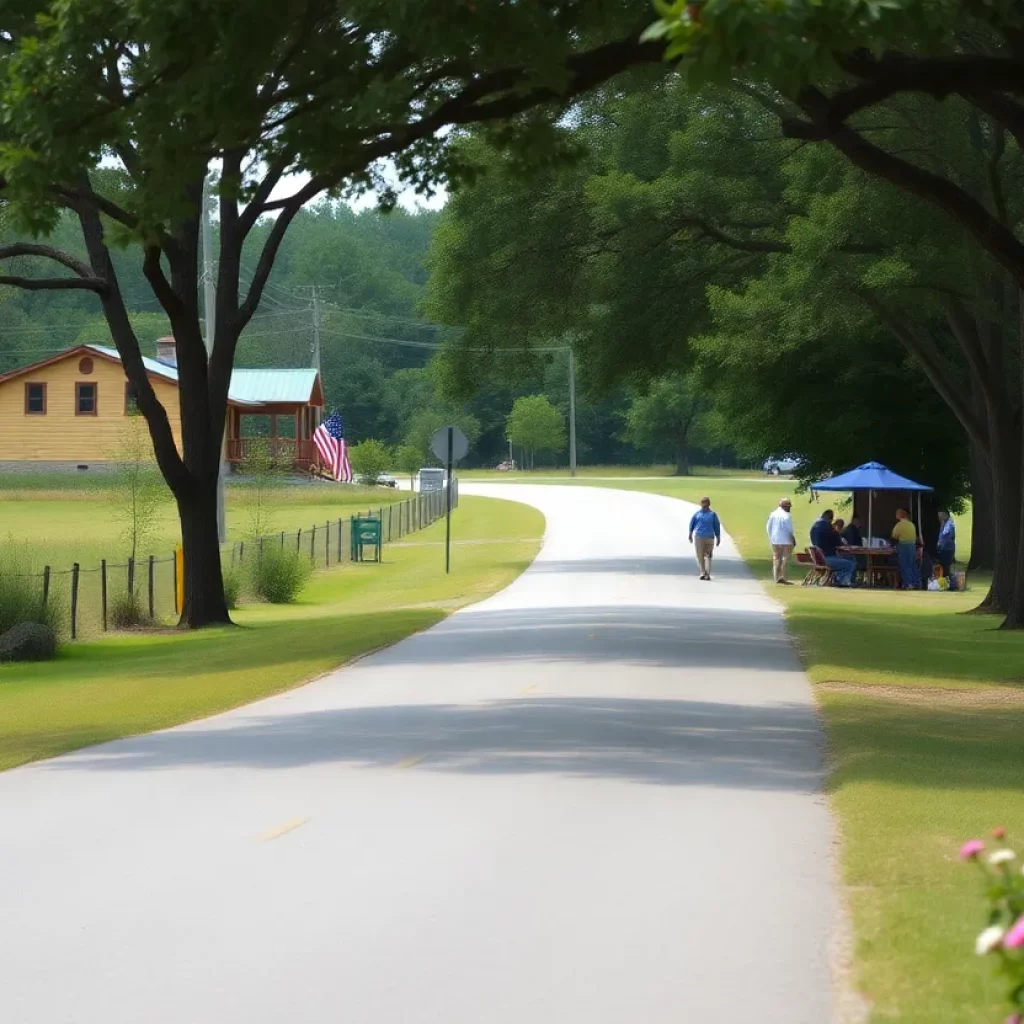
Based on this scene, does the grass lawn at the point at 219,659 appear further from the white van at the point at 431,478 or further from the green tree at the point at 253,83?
the white van at the point at 431,478

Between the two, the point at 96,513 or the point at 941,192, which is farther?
the point at 96,513

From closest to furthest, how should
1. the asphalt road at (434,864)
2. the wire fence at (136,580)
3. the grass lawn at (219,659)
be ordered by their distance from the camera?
the asphalt road at (434,864) → the grass lawn at (219,659) → the wire fence at (136,580)

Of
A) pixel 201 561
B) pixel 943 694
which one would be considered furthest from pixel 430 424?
pixel 943 694

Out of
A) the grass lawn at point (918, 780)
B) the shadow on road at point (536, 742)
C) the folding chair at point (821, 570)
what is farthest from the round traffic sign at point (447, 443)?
the shadow on road at point (536, 742)

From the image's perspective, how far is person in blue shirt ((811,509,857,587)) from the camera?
145 feet

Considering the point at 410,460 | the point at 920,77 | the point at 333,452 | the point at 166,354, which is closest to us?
the point at 920,77

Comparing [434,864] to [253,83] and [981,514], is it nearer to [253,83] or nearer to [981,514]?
[253,83]

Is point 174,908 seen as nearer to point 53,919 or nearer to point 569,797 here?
point 53,919

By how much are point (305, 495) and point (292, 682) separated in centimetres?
6252

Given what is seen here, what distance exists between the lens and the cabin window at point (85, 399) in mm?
89625

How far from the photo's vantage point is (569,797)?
12266 millimetres

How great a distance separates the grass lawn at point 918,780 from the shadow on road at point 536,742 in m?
0.52

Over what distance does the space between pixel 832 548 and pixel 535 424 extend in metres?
98.5

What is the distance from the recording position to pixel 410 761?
14.2m
